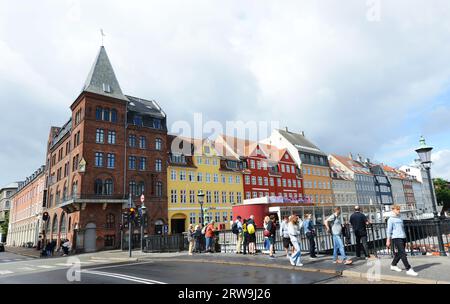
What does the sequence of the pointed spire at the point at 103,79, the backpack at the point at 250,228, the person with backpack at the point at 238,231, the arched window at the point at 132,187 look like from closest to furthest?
1. the backpack at the point at 250,228
2. the person with backpack at the point at 238,231
3. the arched window at the point at 132,187
4. the pointed spire at the point at 103,79

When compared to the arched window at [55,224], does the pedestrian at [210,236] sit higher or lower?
lower

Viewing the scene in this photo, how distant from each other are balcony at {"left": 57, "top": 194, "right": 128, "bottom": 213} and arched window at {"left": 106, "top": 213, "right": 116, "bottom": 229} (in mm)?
1367

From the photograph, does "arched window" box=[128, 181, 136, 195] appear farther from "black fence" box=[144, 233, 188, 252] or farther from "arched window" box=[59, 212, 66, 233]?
"black fence" box=[144, 233, 188, 252]

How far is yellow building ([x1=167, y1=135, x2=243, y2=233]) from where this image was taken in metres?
43.5

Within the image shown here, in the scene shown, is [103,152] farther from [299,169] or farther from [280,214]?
[299,169]

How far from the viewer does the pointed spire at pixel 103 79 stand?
39.6m

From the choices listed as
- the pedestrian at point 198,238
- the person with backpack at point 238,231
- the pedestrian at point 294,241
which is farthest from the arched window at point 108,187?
the pedestrian at point 294,241

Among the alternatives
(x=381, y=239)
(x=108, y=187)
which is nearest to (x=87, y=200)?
(x=108, y=187)

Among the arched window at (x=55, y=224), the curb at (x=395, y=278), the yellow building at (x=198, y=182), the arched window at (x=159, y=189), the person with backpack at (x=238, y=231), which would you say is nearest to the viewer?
the curb at (x=395, y=278)

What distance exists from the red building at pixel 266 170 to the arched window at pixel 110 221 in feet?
74.8

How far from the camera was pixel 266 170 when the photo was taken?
57.2m

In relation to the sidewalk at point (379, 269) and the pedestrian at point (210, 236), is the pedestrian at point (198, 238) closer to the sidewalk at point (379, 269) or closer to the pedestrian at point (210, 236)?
the pedestrian at point (210, 236)
